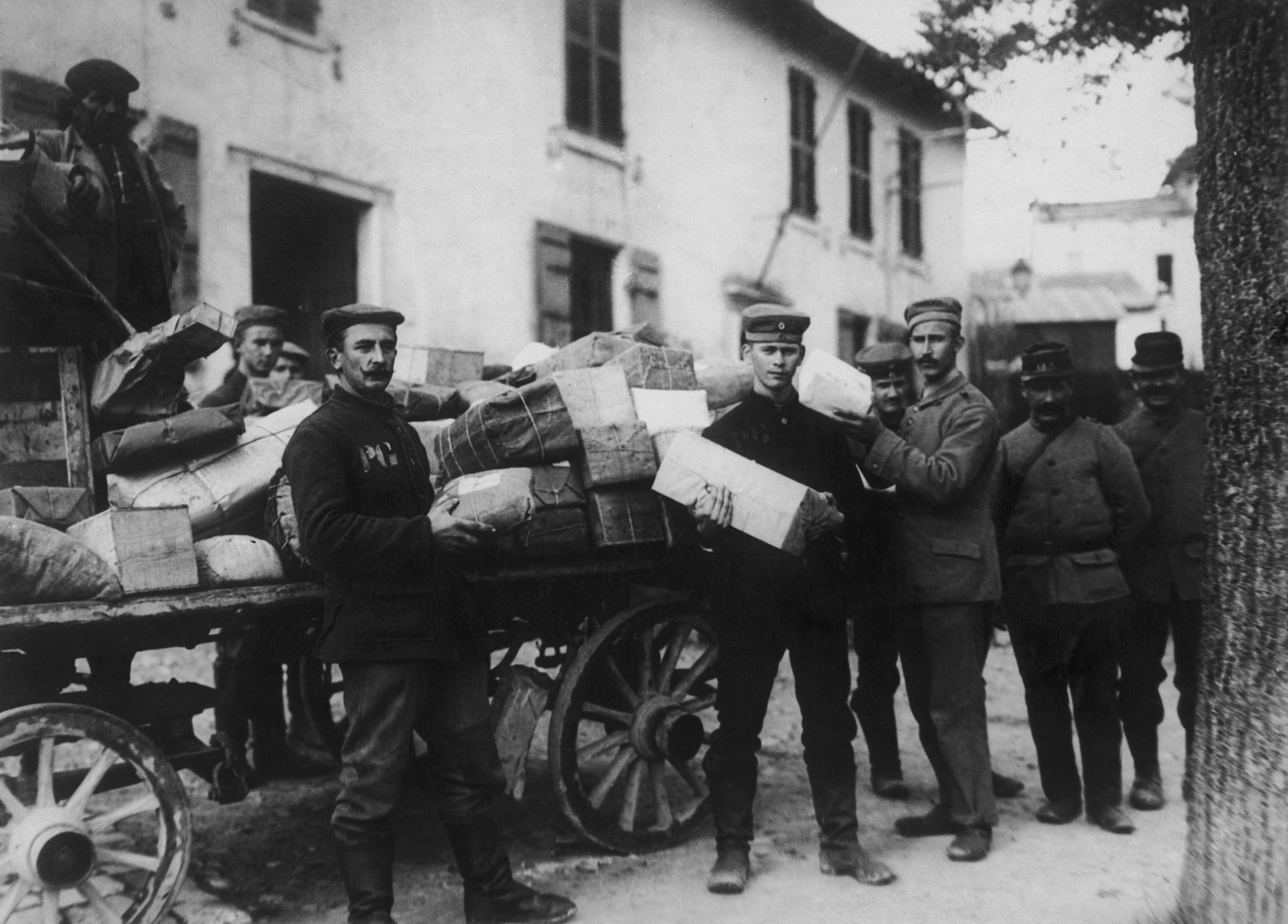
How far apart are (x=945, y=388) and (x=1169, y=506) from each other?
1486 millimetres

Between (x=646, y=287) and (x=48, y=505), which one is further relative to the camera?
(x=646, y=287)

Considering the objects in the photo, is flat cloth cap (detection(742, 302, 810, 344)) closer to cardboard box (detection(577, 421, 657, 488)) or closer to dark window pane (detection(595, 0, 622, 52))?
cardboard box (detection(577, 421, 657, 488))

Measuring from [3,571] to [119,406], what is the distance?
101 cm

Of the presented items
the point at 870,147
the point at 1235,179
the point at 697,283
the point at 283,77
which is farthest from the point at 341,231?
the point at 870,147

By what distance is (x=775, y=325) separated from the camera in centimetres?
405

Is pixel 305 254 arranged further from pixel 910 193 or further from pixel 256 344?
pixel 910 193

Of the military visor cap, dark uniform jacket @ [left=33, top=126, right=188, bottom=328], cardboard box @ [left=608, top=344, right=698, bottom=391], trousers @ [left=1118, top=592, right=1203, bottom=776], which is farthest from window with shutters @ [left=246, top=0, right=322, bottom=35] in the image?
trousers @ [left=1118, top=592, right=1203, bottom=776]

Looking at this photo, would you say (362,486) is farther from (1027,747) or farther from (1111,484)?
(1027,747)

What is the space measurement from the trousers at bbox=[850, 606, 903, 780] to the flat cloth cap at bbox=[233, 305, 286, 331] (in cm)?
329

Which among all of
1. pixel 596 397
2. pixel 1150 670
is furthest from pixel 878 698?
pixel 596 397

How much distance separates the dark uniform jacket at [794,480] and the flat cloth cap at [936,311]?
28.0 inches

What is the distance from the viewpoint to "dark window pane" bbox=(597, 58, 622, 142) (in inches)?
416

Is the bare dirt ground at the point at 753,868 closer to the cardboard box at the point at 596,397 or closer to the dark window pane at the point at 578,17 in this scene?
the cardboard box at the point at 596,397

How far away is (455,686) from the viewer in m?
3.66
